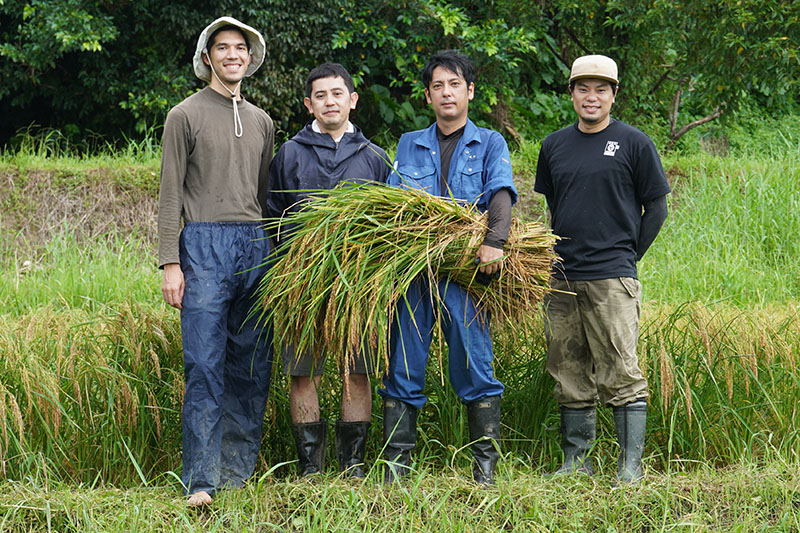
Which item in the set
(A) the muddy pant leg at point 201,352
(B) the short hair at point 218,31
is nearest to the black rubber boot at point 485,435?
(A) the muddy pant leg at point 201,352

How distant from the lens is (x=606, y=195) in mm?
3635

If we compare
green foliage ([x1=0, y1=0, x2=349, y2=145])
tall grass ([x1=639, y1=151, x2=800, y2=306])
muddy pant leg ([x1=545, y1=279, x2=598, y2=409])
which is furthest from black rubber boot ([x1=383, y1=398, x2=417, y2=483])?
green foliage ([x1=0, y1=0, x2=349, y2=145])

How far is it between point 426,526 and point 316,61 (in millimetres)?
6986

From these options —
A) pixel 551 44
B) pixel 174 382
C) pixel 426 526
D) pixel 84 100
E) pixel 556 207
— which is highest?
Result: pixel 551 44

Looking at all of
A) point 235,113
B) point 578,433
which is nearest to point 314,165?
point 235,113

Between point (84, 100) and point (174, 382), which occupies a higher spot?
point (84, 100)

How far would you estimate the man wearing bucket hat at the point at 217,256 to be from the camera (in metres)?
3.46

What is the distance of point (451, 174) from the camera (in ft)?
11.8

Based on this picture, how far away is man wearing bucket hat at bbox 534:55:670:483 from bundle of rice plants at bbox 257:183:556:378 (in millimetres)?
209

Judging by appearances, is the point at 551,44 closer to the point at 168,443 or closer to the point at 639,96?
the point at 639,96

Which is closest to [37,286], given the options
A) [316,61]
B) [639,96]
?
[316,61]

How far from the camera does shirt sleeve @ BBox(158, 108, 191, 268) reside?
3.46 m

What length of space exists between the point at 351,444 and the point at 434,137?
4.60 feet

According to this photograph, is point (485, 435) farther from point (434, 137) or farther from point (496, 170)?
point (434, 137)
